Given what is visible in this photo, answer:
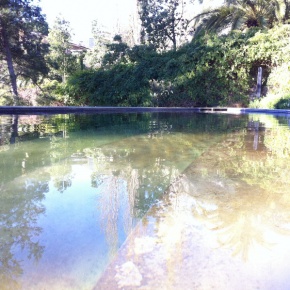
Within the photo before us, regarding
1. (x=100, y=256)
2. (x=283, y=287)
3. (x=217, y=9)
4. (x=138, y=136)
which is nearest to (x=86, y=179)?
(x=100, y=256)

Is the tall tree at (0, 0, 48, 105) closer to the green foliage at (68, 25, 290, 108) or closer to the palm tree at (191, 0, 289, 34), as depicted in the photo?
the green foliage at (68, 25, 290, 108)

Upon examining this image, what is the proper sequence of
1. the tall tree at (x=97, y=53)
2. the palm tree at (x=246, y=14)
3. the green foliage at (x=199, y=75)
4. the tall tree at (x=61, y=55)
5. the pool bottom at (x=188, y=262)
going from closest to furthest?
the pool bottom at (x=188, y=262) → the green foliage at (x=199, y=75) → the palm tree at (x=246, y=14) → the tall tree at (x=61, y=55) → the tall tree at (x=97, y=53)

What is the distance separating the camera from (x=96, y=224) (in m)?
1.74

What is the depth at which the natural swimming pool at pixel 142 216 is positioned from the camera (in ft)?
4.05

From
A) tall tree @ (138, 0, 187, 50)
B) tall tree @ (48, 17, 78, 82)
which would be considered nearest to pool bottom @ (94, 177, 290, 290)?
tall tree @ (138, 0, 187, 50)

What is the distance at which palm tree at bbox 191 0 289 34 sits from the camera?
42.6 ft

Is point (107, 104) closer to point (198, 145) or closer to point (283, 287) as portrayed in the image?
point (198, 145)

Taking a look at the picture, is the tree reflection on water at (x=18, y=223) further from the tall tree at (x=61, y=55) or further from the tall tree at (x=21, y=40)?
the tall tree at (x=61, y=55)

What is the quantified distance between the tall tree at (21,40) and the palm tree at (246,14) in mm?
8841

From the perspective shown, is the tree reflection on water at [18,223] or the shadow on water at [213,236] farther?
the tree reflection on water at [18,223]

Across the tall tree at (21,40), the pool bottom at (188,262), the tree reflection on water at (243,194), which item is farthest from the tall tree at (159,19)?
the pool bottom at (188,262)

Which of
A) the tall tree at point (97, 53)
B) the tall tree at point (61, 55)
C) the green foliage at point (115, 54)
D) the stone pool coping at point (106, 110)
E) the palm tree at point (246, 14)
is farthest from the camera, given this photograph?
the tall tree at point (97, 53)

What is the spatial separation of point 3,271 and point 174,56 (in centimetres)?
1361

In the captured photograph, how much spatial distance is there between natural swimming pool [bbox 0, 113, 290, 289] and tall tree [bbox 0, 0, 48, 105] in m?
12.9
